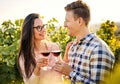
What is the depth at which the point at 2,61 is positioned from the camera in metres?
8.52

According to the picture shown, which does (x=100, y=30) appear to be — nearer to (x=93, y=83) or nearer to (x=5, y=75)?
(x=5, y=75)

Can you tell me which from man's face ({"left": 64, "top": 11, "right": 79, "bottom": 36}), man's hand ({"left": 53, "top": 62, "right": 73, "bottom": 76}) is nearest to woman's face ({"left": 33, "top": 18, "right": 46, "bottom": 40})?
man's face ({"left": 64, "top": 11, "right": 79, "bottom": 36})

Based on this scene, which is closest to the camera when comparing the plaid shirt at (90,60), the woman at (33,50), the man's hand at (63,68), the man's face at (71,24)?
the plaid shirt at (90,60)

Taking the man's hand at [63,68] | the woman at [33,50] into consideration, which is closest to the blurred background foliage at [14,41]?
the woman at [33,50]

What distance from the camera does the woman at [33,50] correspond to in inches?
163

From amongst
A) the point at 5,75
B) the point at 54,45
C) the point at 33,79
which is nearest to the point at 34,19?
the point at 54,45

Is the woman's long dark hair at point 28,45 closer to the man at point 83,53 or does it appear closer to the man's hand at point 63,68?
the man at point 83,53

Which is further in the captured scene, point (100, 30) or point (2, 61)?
point (100, 30)

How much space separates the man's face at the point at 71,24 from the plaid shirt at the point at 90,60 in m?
0.10

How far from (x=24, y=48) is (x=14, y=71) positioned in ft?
12.8

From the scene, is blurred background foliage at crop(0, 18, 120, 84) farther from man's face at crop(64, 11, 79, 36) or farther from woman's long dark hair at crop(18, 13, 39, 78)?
man's face at crop(64, 11, 79, 36)

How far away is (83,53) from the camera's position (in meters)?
3.21

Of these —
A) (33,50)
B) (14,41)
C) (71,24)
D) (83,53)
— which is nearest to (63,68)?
(83,53)

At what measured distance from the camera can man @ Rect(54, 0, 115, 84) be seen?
3.03m
